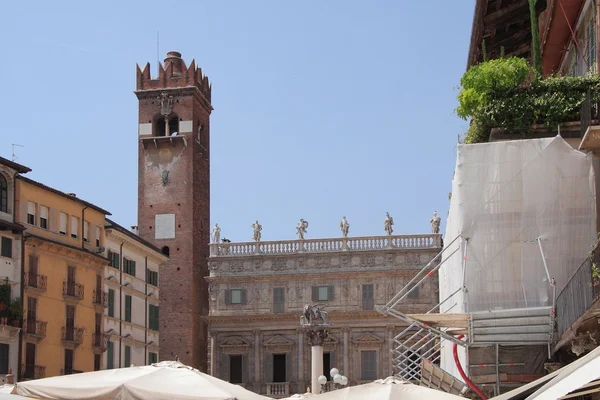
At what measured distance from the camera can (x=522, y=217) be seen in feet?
62.8

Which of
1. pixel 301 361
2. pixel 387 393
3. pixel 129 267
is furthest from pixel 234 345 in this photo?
pixel 387 393

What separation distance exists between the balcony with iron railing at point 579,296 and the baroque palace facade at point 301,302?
4451cm

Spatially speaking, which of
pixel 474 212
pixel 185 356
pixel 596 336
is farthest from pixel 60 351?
pixel 596 336

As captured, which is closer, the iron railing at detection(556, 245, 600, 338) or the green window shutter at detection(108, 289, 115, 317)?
the iron railing at detection(556, 245, 600, 338)

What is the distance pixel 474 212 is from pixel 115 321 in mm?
31453

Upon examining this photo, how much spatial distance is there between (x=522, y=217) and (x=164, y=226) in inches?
1995

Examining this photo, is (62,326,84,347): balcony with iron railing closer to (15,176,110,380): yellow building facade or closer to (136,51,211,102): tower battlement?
(15,176,110,380): yellow building facade

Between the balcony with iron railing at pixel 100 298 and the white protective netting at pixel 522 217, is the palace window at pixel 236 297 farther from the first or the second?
the white protective netting at pixel 522 217

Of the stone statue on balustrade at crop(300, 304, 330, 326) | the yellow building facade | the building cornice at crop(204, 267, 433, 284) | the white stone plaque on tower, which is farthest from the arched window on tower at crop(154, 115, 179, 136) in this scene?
the stone statue on balustrade at crop(300, 304, 330, 326)

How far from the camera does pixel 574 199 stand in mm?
19016

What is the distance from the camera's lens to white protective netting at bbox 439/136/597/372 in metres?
18.8

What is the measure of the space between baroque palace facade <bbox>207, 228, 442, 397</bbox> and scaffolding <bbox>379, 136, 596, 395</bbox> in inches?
1684

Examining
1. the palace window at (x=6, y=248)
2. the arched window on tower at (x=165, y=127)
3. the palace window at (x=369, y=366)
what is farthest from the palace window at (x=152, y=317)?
the arched window on tower at (x=165, y=127)

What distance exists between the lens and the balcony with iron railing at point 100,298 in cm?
4562
